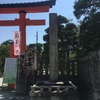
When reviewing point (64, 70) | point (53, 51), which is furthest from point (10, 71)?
point (53, 51)

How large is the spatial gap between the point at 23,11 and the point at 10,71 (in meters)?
4.74

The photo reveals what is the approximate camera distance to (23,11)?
1705cm

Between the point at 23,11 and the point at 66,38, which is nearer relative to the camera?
the point at 23,11

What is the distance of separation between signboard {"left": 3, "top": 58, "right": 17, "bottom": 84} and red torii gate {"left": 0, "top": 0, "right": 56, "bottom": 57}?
47.4 inches

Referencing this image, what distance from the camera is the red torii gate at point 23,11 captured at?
16.4m

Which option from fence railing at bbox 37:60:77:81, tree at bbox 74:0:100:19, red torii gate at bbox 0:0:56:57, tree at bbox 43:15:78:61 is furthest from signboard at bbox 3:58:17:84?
tree at bbox 43:15:78:61

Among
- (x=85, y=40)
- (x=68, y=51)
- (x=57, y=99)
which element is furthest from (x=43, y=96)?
(x=68, y=51)

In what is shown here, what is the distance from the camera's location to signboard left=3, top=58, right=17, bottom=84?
16047 millimetres

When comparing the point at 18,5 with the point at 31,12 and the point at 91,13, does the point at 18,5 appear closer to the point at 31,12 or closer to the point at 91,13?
the point at 31,12

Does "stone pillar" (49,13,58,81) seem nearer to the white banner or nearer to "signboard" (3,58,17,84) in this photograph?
the white banner

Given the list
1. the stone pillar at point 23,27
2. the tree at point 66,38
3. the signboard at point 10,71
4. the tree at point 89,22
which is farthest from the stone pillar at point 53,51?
the tree at point 66,38

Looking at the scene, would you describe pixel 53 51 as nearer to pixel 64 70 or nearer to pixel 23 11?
pixel 64 70

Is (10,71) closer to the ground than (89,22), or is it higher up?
closer to the ground

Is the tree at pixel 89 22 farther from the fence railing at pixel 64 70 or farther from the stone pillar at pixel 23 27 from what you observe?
the stone pillar at pixel 23 27
